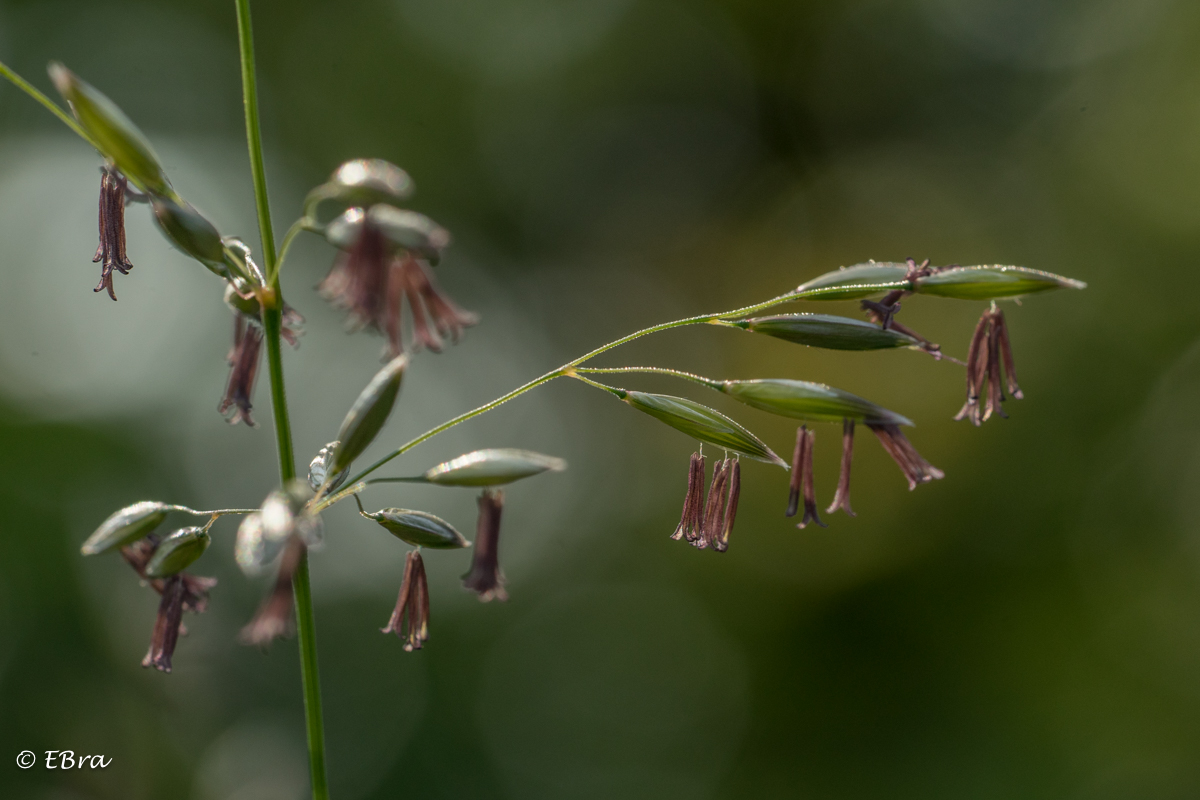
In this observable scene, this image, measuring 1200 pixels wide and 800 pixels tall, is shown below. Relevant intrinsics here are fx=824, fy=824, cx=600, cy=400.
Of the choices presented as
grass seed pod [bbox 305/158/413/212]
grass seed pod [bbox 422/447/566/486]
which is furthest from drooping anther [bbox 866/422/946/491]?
grass seed pod [bbox 305/158/413/212]

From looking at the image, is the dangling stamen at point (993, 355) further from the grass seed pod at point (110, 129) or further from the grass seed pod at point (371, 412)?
the grass seed pod at point (110, 129)

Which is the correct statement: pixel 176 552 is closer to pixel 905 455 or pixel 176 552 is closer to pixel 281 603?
pixel 281 603

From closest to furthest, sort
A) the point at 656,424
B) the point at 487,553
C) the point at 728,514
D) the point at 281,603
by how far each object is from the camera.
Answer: the point at 281,603 < the point at 487,553 < the point at 728,514 < the point at 656,424

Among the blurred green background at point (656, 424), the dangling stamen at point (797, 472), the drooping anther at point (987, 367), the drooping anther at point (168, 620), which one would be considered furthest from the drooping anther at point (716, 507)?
the blurred green background at point (656, 424)

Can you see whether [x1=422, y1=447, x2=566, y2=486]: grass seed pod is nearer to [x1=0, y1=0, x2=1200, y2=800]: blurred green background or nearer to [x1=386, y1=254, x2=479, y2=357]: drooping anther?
[x1=386, y1=254, x2=479, y2=357]: drooping anther

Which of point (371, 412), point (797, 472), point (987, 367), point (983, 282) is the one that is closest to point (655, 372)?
point (797, 472)

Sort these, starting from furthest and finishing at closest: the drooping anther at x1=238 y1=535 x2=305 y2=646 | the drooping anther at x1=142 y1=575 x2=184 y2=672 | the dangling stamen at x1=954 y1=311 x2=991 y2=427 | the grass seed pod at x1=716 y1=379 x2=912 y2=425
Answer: the dangling stamen at x1=954 y1=311 x2=991 y2=427
the grass seed pod at x1=716 y1=379 x2=912 y2=425
the drooping anther at x1=142 y1=575 x2=184 y2=672
the drooping anther at x1=238 y1=535 x2=305 y2=646

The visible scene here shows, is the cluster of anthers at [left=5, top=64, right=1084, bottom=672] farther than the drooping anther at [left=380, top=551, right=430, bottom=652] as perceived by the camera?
No
